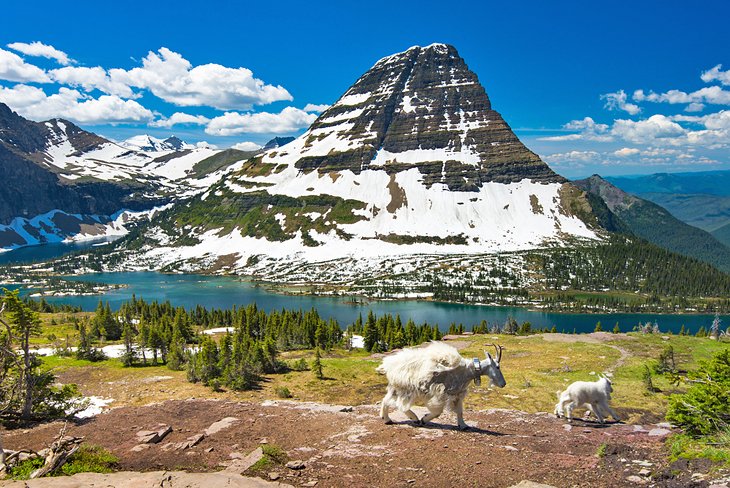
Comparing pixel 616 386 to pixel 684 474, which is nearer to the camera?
pixel 684 474

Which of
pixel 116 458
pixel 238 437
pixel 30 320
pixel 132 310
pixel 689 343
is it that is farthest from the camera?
pixel 132 310

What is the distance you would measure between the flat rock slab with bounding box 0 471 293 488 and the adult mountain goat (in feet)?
20.3

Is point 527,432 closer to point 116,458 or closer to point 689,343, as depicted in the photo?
point 116,458

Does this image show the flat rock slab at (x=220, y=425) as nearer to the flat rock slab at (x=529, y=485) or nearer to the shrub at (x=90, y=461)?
the shrub at (x=90, y=461)

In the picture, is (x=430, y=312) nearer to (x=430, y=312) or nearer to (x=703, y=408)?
(x=430, y=312)

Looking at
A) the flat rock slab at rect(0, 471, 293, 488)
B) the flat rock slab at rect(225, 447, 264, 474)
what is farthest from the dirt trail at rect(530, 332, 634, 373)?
the flat rock slab at rect(0, 471, 293, 488)

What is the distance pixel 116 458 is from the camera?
1470 centimetres

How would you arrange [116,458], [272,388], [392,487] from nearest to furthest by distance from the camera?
[392,487] < [116,458] < [272,388]

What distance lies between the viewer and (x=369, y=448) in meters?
14.9

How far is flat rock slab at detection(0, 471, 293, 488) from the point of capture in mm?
11977

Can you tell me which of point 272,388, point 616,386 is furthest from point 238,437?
point 616,386

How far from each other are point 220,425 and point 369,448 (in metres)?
7.05

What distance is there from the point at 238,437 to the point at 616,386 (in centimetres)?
3197

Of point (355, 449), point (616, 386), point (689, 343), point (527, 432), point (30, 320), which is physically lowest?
point (689, 343)
